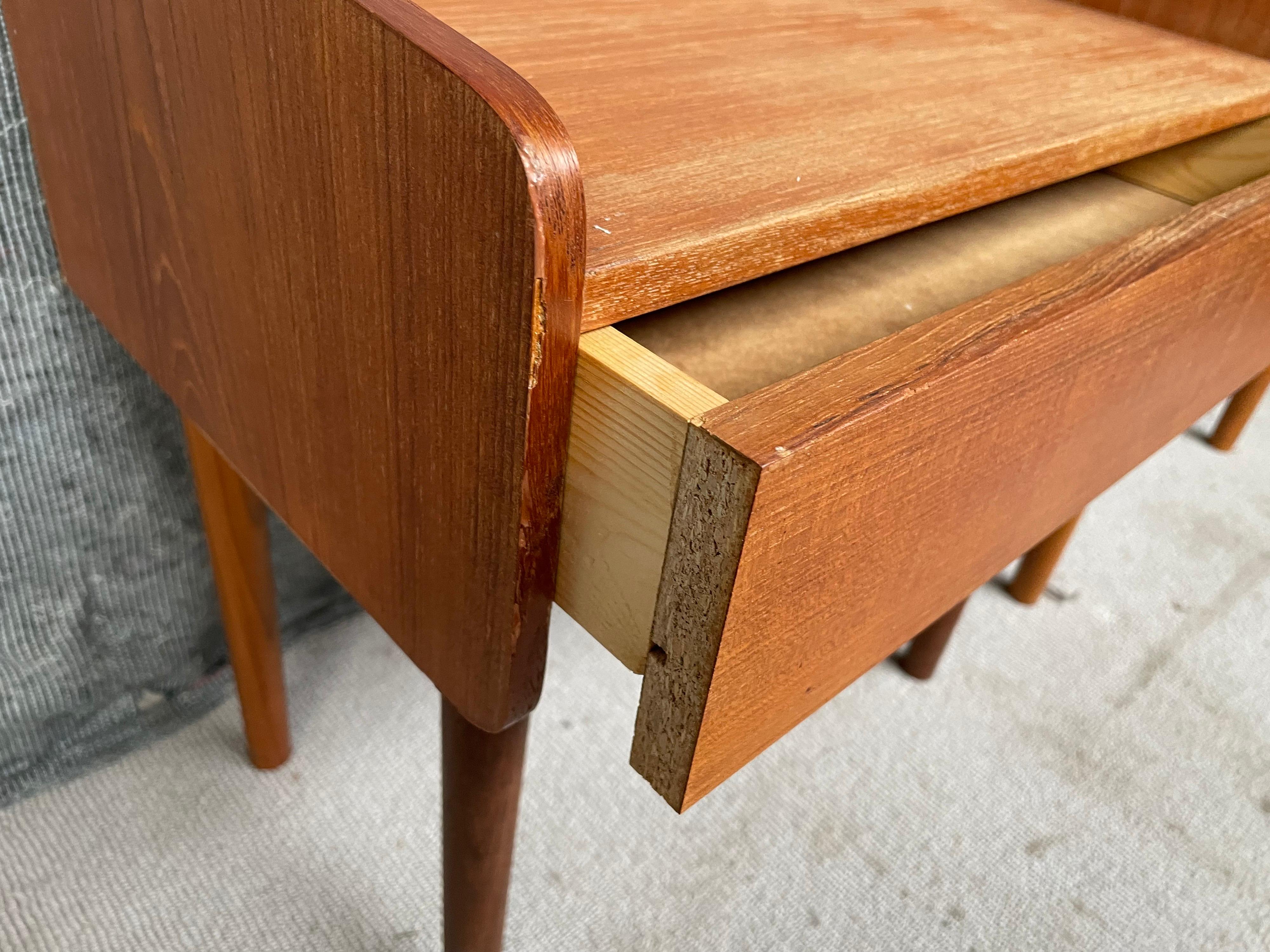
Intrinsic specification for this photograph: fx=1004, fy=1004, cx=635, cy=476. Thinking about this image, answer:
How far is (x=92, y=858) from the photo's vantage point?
735mm

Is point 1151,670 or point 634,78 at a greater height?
point 634,78

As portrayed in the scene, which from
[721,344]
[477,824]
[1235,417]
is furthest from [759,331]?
[1235,417]

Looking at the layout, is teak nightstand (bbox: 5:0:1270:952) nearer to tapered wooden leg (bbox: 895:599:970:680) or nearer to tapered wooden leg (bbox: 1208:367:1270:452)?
tapered wooden leg (bbox: 895:599:970:680)

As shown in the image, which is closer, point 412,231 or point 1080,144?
point 412,231

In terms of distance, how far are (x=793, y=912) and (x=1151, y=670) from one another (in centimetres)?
49

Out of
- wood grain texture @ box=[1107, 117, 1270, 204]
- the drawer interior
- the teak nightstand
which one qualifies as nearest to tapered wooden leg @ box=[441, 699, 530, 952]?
the teak nightstand

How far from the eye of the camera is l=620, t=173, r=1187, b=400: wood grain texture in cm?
38

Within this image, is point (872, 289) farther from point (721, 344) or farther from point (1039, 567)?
point (1039, 567)

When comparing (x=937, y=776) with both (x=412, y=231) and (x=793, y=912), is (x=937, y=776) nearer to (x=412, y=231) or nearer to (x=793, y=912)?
(x=793, y=912)

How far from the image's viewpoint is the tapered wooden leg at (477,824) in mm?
452

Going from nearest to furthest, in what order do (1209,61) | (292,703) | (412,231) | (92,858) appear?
(412,231), (1209,61), (92,858), (292,703)

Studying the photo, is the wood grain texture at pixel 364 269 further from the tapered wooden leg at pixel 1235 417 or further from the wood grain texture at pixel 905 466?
the tapered wooden leg at pixel 1235 417

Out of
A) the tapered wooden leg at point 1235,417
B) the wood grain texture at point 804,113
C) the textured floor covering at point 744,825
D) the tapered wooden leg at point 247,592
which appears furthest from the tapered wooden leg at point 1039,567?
the tapered wooden leg at point 247,592

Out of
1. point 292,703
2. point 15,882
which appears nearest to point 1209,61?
point 292,703
